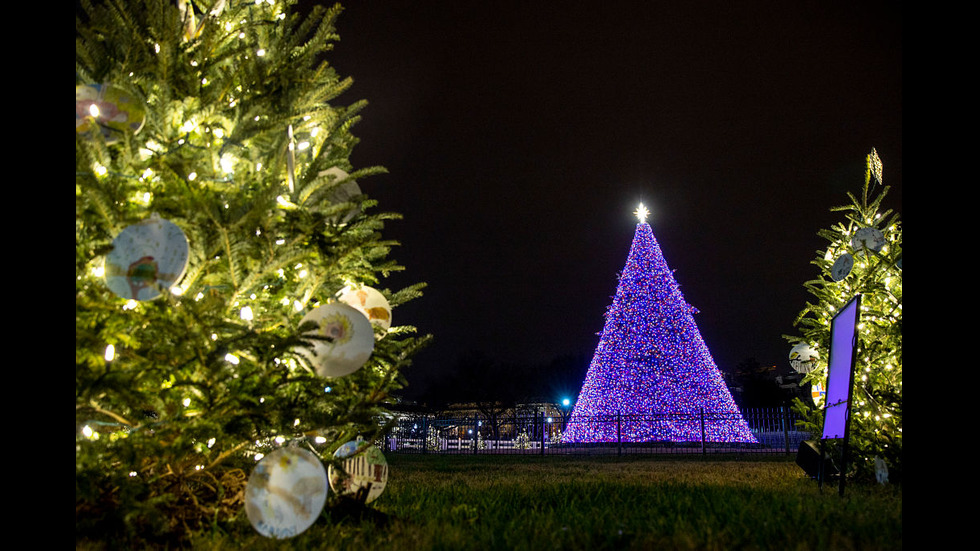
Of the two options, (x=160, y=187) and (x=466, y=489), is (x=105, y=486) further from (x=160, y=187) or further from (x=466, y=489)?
(x=466, y=489)

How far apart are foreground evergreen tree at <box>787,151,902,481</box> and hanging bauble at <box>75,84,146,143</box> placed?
5.54m

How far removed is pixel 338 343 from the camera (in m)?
3.15

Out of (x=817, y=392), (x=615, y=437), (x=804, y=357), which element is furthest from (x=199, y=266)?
(x=615, y=437)

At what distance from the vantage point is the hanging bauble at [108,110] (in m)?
2.92

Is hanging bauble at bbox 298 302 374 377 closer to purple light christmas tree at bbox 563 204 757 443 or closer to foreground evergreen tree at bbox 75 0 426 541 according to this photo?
foreground evergreen tree at bbox 75 0 426 541

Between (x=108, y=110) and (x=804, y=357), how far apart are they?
7.24 metres

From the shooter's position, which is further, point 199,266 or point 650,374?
point 650,374

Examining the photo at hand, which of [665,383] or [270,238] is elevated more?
[270,238]

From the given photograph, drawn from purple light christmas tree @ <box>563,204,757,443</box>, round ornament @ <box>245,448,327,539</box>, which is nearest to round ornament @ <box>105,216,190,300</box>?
round ornament @ <box>245,448,327,539</box>

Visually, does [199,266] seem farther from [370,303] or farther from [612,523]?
[612,523]

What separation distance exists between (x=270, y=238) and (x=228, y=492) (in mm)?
1472

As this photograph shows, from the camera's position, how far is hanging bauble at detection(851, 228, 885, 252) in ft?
21.2

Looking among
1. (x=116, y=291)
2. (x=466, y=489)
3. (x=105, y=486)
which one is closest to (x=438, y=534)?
(x=105, y=486)
